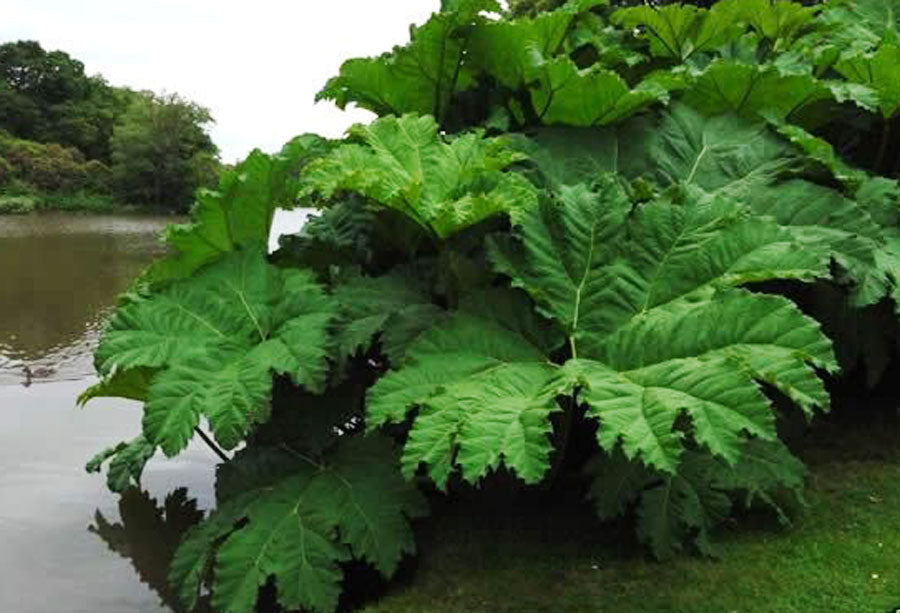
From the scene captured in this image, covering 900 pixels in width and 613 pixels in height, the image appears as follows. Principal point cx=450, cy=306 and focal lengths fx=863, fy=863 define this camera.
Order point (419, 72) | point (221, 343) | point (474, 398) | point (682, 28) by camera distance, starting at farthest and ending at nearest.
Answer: point (682, 28) < point (419, 72) < point (221, 343) < point (474, 398)

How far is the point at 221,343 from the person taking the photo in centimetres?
257

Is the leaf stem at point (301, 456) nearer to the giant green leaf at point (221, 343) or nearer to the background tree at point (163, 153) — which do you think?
the giant green leaf at point (221, 343)

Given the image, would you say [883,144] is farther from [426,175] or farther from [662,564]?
[662,564]

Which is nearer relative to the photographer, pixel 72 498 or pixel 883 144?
pixel 883 144

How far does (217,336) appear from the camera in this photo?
2609 millimetres

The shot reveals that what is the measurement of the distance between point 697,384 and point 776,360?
0.20 metres

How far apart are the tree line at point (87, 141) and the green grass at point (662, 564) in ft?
110

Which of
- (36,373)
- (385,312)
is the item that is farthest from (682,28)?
(36,373)

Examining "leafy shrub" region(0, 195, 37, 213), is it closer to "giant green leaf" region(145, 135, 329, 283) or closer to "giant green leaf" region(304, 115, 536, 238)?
"giant green leaf" region(145, 135, 329, 283)

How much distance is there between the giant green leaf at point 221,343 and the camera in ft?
7.48

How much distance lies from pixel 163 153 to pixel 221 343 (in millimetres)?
45019

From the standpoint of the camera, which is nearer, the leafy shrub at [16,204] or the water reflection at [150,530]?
the water reflection at [150,530]

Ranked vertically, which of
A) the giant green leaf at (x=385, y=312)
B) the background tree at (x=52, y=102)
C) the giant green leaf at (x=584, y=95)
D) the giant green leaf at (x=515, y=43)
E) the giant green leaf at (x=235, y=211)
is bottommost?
the giant green leaf at (x=385, y=312)

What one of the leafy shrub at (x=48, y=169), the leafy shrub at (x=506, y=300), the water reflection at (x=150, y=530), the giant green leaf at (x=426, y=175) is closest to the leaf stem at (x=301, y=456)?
the leafy shrub at (x=506, y=300)
